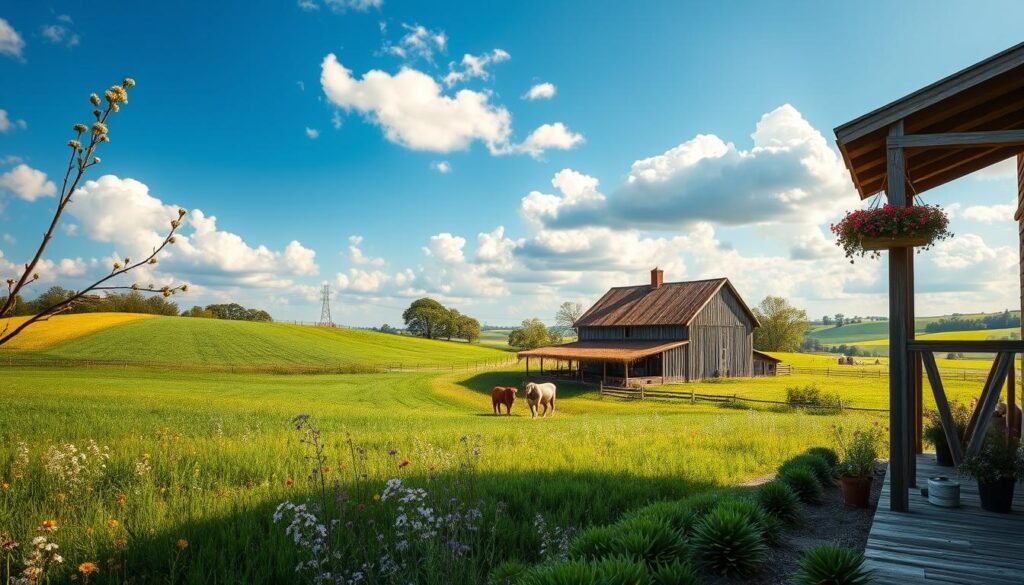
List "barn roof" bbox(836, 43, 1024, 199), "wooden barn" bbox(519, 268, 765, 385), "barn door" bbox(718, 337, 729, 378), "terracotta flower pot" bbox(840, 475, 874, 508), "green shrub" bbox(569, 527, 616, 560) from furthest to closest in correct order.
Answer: "barn door" bbox(718, 337, 729, 378), "wooden barn" bbox(519, 268, 765, 385), "terracotta flower pot" bbox(840, 475, 874, 508), "barn roof" bbox(836, 43, 1024, 199), "green shrub" bbox(569, 527, 616, 560)

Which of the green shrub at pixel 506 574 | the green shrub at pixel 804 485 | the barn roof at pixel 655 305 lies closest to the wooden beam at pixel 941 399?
the green shrub at pixel 804 485

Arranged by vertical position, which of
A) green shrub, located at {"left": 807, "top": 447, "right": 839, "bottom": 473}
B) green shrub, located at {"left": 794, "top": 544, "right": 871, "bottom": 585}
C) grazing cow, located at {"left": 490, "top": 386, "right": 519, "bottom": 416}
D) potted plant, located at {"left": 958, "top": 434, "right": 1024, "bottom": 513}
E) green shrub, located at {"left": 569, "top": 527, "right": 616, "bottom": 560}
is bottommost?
grazing cow, located at {"left": 490, "top": 386, "right": 519, "bottom": 416}

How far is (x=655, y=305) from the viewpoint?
47.1 meters

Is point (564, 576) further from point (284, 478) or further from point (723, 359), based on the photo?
point (723, 359)

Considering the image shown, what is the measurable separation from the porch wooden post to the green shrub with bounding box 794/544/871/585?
9.20ft

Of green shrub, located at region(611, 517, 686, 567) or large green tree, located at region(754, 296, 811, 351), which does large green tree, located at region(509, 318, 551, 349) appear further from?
green shrub, located at region(611, 517, 686, 567)

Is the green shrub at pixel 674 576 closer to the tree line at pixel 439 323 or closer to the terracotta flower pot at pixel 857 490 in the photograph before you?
the terracotta flower pot at pixel 857 490

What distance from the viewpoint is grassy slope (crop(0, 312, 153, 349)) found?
49.9 meters

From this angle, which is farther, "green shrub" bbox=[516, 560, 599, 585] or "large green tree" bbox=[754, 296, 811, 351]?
"large green tree" bbox=[754, 296, 811, 351]

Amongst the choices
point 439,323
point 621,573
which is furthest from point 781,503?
point 439,323

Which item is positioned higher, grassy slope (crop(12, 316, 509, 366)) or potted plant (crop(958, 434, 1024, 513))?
potted plant (crop(958, 434, 1024, 513))

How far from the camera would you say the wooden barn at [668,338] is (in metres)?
42.0

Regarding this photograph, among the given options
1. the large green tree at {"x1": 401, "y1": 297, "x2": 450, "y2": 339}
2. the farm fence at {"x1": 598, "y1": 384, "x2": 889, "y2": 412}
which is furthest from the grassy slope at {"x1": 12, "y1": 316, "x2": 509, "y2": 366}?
the farm fence at {"x1": 598, "y1": 384, "x2": 889, "y2": 412}

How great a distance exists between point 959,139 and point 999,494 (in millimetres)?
4388
